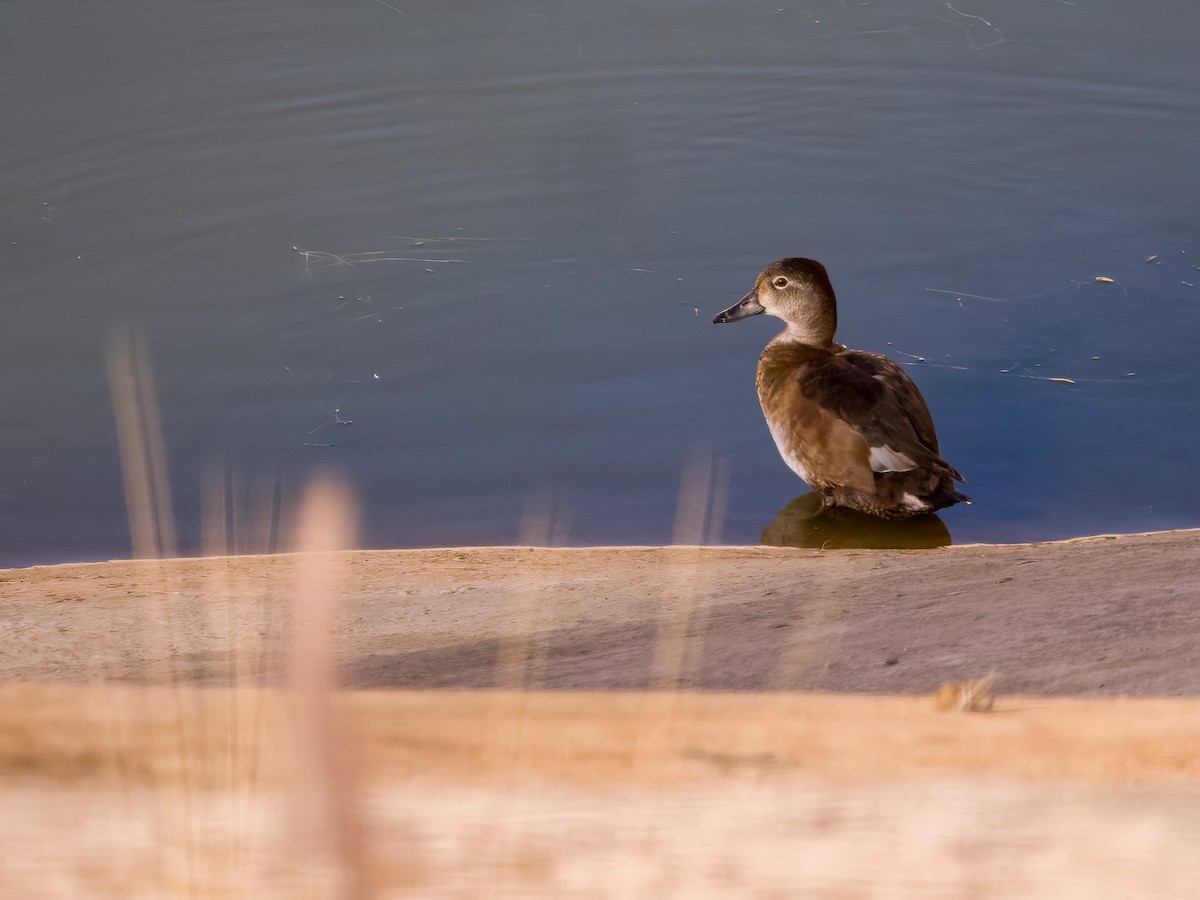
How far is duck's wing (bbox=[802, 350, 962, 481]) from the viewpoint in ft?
→ 13.4

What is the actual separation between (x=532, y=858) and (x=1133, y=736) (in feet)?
1.53

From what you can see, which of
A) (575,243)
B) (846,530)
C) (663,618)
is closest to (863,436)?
(846,530)

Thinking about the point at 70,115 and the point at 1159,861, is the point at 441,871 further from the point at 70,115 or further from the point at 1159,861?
the point at 70,115

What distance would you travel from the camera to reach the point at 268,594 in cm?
319

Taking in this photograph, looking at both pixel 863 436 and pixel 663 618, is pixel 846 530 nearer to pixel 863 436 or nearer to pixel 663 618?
pixel 863 436

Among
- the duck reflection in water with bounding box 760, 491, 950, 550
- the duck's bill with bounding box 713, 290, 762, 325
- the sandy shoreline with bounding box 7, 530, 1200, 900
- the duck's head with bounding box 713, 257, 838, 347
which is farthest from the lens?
the duck's bill with bounding box 713, 290, 762, 325

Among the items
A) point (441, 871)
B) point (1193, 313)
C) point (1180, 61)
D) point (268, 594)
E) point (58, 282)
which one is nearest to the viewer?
point (441, 871)

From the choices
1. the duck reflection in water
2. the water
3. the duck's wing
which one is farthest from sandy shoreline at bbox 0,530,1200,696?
the water

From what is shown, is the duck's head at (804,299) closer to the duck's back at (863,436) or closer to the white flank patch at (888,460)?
the duck's back at (863,436)

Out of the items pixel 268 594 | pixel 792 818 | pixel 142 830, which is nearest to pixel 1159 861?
pixel 792 818

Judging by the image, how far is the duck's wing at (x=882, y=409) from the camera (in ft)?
13.4

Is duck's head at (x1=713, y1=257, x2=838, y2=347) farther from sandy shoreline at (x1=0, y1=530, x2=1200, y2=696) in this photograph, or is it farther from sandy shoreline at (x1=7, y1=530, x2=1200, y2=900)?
sandy shoreline at (x1=7, y1=530, x2=1200, y2=900)

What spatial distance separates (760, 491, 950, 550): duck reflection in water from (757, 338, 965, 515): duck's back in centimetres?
7

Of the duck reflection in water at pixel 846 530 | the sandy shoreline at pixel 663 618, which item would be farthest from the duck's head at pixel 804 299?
the sandy shoreline at pixel 663 618
